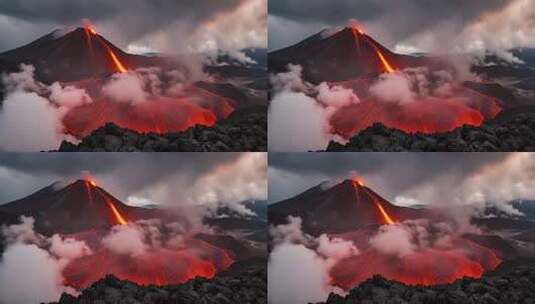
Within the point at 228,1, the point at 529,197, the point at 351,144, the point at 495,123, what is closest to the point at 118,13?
the point at 228,1

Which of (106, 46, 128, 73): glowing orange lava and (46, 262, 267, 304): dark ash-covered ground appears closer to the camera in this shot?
(46, 262, 267, 304): dark ash-covered ground

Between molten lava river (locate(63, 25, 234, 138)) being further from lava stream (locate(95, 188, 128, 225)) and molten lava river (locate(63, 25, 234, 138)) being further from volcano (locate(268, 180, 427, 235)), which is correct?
volcano (locate(268, 180, 427, 235))

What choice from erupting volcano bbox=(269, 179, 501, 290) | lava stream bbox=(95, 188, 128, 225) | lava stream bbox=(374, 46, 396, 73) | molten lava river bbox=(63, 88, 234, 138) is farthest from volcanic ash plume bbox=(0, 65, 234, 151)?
lava stream bbox=(374, 46, 396, 73)

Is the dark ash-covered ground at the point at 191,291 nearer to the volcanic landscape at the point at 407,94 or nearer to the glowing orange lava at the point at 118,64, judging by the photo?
the volcanic landscape at the point at 407,94

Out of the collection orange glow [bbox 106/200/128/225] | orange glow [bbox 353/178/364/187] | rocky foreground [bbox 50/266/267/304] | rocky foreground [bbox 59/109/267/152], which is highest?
rocky foreground [bbox 59/109/267/152]

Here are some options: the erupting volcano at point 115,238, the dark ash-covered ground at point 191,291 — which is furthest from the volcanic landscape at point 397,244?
the erupting volcano at point 115,238

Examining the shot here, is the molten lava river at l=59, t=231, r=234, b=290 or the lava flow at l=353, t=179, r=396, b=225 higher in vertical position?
the lava flow at l=353, t=179, r=396, b=225
